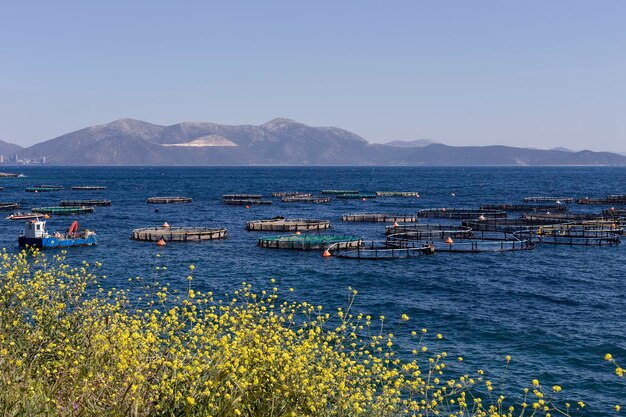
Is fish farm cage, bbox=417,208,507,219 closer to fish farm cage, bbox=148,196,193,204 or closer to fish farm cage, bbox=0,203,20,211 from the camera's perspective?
fish farm cage, bbox=148,196,193,204

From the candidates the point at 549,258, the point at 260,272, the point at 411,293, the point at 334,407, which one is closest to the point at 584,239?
the point at 549,258

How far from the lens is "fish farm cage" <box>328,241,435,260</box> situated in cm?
7949

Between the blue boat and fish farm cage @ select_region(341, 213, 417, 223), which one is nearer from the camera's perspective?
the blue boat

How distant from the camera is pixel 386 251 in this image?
80625 mm

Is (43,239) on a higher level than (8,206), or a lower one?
lower

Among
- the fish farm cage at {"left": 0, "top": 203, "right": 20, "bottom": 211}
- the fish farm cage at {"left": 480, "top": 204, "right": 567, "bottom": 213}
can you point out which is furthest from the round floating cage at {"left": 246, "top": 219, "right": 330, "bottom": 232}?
the fish farm cage at {"left": 0, "top": 203, "right": 20, "bottom": 211}

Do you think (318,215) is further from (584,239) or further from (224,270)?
(224,270)

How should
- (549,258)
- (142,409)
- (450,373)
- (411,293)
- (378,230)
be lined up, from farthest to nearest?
(378,230) → (549,258) → (411,293) → (450,373) → (142,409)

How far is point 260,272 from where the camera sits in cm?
6931

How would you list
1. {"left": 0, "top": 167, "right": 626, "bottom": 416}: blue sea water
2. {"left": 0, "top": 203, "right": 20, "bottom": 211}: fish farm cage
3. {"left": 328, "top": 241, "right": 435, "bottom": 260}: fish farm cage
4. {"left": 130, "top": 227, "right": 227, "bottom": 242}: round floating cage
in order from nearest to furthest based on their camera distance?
1. {"left": 0, "top": 167, "right": 626, "bottom": 416}: blue sea water
2. {"left": 328, "top": 241, "right": 435, "bottom": 260}: fish farm cage
3. {"left": 130, "top": 227, "right": 227, "bottom": 242}: round floating cage
4. {"left": 0, "top": 203, "right": 20, "bottom": 211}: fish farm cage

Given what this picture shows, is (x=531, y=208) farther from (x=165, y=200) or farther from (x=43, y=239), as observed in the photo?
(x=43, y=239)

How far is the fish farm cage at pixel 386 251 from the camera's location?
79488mm

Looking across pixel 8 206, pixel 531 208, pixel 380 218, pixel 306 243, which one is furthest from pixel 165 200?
pixel 531 208

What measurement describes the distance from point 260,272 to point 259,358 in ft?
171
